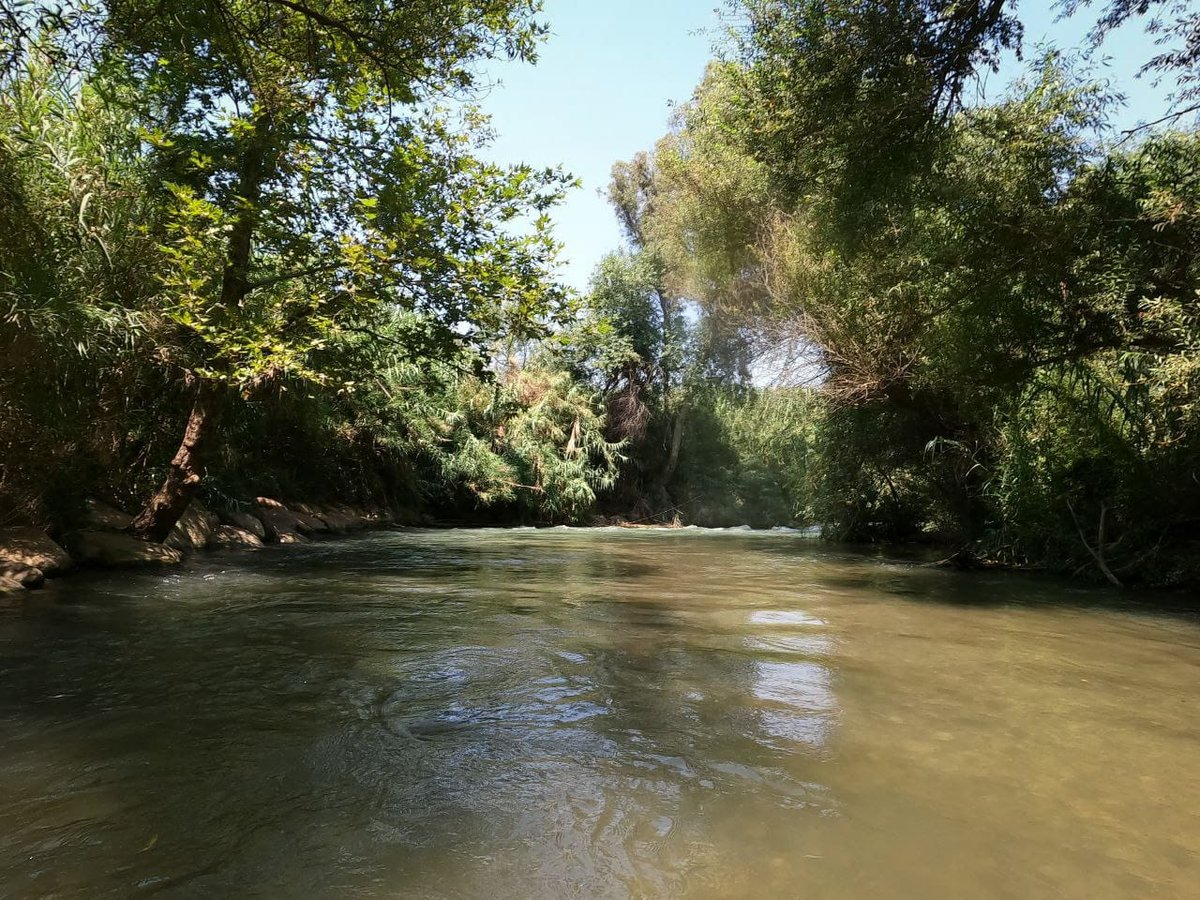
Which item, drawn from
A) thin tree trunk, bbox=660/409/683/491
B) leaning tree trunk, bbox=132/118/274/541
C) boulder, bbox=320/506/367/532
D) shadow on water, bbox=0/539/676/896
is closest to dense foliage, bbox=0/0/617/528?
leaning tree trunk, bbox=132/118/274/541

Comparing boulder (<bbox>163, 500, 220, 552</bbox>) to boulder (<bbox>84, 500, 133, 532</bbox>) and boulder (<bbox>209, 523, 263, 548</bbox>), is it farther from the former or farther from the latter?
boulder (<bbox>84, 500, 133, 532</bbox>)

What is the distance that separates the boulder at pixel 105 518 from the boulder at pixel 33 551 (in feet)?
3.13

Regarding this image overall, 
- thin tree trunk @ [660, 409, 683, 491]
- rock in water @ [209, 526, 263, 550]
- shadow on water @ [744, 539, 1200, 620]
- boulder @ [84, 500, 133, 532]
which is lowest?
rock in water @ [209, 526, 263, 550]

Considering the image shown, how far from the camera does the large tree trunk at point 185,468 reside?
8570mm

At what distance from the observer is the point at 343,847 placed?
6.61ft

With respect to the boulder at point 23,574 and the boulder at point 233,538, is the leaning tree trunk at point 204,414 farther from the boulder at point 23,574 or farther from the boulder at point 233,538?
the boulder at point 23,574

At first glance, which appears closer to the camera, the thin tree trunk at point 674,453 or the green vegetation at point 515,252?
the green vegetation at point 515,252

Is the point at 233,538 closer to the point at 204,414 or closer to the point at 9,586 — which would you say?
the point at 204,414

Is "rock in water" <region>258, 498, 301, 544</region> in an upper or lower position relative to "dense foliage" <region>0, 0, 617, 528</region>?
lower

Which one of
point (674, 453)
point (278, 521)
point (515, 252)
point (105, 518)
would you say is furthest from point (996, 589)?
point (674, 453)

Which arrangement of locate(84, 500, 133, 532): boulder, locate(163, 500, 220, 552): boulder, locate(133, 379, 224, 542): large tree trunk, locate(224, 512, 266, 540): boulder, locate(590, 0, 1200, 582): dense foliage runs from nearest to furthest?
locate(590, 0, 1200, 582): dense foliage, locate(84, 500, 133, 532): boulder, locate(133, 379, 224, 542): large tree trunk, locate(163, 500, 220, 552): boulder, locate(224, 512, 266, 540): boulder

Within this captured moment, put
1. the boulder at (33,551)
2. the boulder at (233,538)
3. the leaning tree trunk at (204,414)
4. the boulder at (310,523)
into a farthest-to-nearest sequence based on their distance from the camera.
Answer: the boulder at (310,523), the boulder at (233,538), the leaning tree trunk at (204,414), the boulder at (33,551)

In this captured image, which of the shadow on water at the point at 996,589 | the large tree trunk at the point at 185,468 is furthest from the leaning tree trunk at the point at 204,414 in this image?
the shadow on water at the point at 996,589

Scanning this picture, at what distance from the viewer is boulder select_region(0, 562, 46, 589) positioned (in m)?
6.17
